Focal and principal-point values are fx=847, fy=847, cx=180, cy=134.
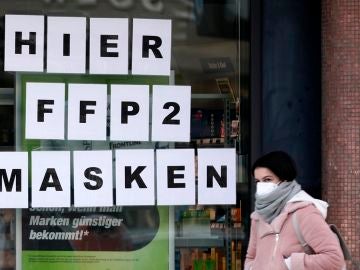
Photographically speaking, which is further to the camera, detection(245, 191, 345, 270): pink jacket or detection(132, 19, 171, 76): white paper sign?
detection(132, 19, 171, 76): white paper sign

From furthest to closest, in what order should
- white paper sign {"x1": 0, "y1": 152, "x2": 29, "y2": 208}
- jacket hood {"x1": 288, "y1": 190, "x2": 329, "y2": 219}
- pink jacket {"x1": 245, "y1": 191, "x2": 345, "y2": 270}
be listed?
white paper sign {"x1": 0, "y1": 152, "x2": 29, "y2": 208}, jacket hood {"x1": 288, "y1": 190, "x2": 329, "y2": 219}, pink jacket {"x1": 245, "y1": 191, "x2": 345, "y2": 270}

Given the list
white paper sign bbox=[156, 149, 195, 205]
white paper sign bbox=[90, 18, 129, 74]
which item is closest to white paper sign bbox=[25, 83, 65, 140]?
white paper sign bbox=[90, 18, 129, 74]

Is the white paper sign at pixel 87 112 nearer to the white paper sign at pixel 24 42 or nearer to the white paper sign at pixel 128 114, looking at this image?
the white paper sign at pixel 128 114

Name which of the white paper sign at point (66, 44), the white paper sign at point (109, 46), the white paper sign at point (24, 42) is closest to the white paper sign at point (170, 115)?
the white paper sign at point (109, 46)

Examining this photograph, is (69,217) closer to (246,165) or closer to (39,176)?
(39,176)

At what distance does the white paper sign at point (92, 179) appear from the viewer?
621cm

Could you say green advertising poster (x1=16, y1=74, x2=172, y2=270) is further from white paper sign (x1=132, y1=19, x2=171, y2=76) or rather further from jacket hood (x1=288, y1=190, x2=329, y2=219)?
jacket hood (x1=288, y1=190, x2=329, y2=219)

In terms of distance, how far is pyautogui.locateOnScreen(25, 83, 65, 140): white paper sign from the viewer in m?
6.21

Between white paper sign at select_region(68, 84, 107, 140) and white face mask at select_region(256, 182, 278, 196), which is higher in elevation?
white paper sign at select_region(68, 84, 107, 140)

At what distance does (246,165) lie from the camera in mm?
6305

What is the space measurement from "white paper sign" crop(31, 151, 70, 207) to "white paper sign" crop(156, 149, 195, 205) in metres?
0.68

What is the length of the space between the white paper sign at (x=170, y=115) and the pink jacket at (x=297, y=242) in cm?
174

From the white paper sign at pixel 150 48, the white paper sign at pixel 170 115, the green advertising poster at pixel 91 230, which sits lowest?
the green advertising poster at pixel 91 230

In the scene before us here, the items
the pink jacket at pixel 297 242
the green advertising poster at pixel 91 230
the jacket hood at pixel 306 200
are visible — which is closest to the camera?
the pink jacket at pixel 297 242
